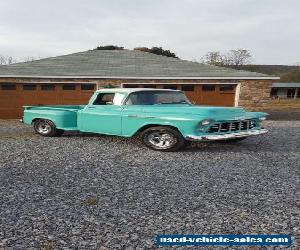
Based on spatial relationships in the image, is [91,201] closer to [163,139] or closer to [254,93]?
[163,139]

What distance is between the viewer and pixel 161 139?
7.61m

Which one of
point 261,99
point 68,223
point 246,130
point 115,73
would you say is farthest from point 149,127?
point 261,99

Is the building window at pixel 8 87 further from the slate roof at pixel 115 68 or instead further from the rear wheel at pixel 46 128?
the rear wheel at pixel 46 128

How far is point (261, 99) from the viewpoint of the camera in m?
17.6

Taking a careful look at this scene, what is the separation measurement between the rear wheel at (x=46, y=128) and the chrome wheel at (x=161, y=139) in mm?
3534

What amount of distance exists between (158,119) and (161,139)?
1.78 feet

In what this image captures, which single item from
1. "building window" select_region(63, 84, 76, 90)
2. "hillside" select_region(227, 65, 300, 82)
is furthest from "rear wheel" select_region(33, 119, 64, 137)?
"hillside" select_region(227, 65, 300, 82)

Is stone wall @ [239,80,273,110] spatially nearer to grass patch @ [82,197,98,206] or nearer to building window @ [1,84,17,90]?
building window @ [1,84,17,90]

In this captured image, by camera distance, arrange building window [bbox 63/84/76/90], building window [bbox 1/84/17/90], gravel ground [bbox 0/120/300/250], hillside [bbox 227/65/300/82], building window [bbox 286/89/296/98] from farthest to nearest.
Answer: hillside [bbox 227/65/300/82] → building window [bbox 286/89/296/98] → building window [bbox 63/84/76/90] → building window [bbox 1/84/17/90] → gravel ground [bbox 0/120/300/250]

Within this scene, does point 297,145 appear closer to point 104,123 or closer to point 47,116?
point 104,123

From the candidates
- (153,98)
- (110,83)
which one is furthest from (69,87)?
(153,98)

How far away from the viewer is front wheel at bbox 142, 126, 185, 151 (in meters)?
7.35

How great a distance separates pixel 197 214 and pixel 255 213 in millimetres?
764

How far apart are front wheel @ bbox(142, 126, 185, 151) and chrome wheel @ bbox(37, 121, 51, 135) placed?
12.1 ft
